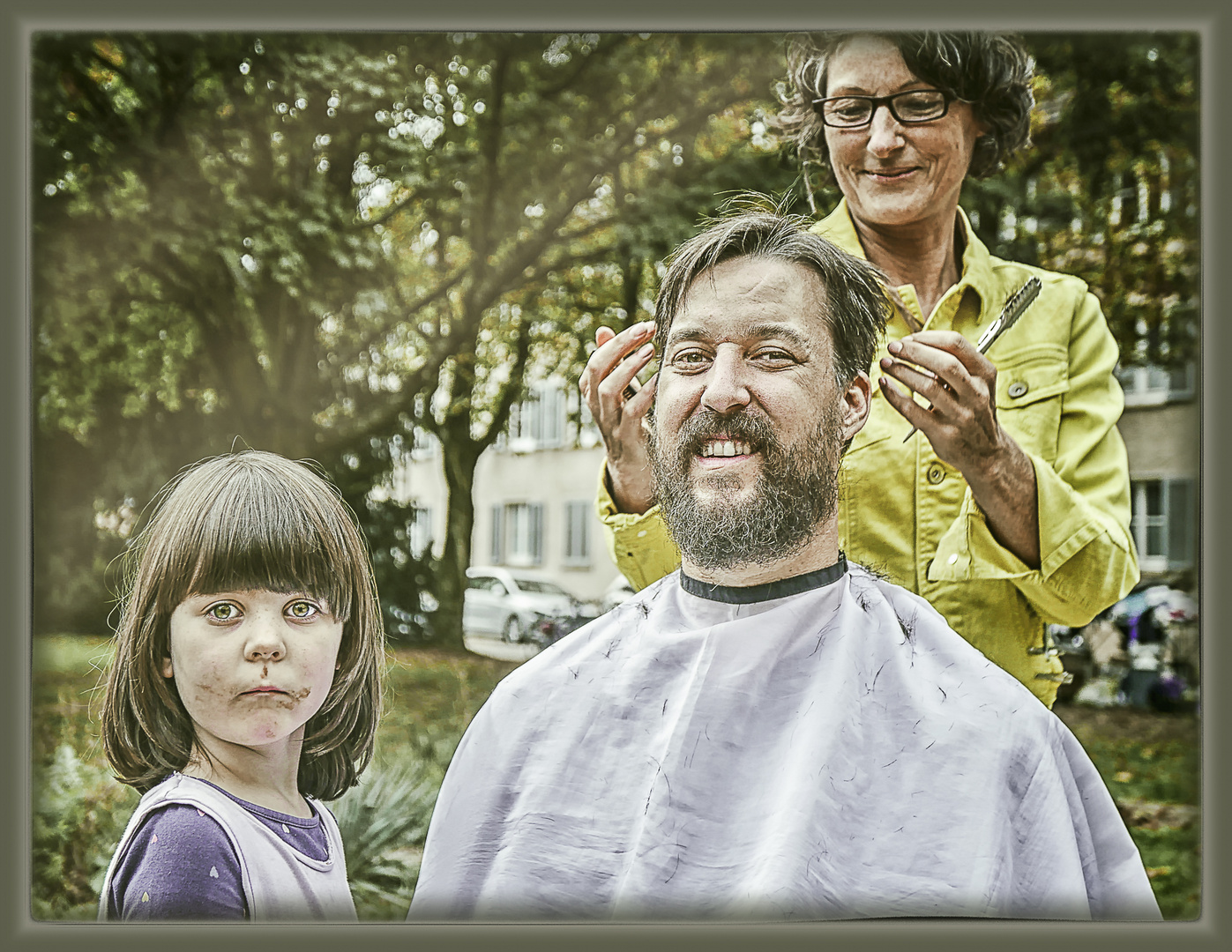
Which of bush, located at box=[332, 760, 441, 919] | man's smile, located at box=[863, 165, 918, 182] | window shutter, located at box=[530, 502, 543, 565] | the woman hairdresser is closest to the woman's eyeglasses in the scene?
the woman hairdresser

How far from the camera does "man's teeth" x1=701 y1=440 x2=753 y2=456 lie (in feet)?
11.0

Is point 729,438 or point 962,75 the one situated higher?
point 962,75

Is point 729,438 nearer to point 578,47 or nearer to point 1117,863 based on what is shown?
point 578,47

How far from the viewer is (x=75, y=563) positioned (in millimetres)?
3693

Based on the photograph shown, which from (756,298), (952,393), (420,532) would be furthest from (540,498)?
(952,393)

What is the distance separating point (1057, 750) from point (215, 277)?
3.06 metres

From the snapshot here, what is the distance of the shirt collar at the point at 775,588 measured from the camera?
3.38m

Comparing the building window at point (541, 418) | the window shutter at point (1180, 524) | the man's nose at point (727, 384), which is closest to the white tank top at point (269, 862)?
the building window at point (541, 418)

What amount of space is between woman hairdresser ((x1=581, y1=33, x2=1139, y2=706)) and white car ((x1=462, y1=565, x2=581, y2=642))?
241 mm

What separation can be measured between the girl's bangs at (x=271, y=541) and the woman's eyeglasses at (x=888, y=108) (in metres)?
2.05

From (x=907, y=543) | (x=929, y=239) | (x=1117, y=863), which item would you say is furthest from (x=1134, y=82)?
(x=1117, y=863)

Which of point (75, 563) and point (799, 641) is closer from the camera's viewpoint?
point (799, 641)

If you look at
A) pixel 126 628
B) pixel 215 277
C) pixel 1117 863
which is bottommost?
pixel 1117 863

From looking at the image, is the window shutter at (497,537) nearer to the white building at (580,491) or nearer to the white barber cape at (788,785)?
the white building at (580,491)
